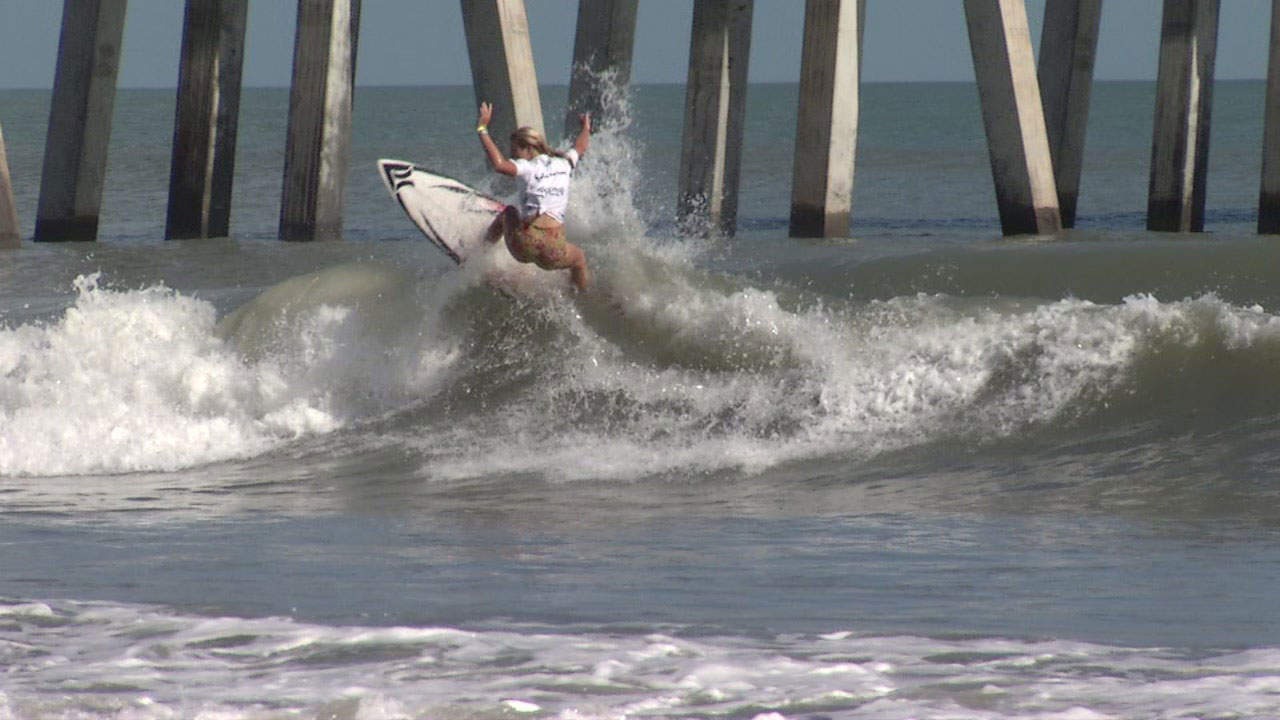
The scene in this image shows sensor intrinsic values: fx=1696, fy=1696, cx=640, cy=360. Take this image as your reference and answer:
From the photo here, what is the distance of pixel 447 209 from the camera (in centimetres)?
1192

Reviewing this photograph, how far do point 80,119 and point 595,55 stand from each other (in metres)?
5.57

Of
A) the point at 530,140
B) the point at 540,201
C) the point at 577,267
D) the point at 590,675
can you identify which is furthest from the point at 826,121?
the point at 590,675

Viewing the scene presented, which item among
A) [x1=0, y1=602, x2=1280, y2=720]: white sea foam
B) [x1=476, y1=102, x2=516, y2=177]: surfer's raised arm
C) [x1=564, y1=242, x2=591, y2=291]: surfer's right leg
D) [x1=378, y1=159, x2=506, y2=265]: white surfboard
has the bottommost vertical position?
[x1=0, y1=602, x2=1280, y2=720]: white sea foam

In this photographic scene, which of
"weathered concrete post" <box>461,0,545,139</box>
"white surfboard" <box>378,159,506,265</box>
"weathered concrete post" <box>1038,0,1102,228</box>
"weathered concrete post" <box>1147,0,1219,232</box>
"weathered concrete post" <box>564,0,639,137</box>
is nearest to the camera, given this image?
"white surfboard" <box>378,159,506,265</box>

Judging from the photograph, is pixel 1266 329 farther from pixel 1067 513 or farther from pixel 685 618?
pixel 685 618

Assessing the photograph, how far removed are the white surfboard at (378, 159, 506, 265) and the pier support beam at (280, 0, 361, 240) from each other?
3.15 m

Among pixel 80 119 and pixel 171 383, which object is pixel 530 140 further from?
pixel 80 119

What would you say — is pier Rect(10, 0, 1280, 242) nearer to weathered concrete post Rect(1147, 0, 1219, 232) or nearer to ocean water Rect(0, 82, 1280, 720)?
weathered concrete post Rect(1147, 0, 1219, 232)

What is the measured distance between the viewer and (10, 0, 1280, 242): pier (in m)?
14.6

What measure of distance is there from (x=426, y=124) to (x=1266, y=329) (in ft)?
266

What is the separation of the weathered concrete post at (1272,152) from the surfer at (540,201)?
908 centimetres

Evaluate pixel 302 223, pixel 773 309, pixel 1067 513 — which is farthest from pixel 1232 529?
pixel 302 223

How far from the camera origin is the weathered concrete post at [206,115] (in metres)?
17.4

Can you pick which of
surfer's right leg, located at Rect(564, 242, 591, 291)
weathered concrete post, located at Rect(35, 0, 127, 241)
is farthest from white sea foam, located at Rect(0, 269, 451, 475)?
weathered concrete post, located at Rect(35, 0, 127, 241)
